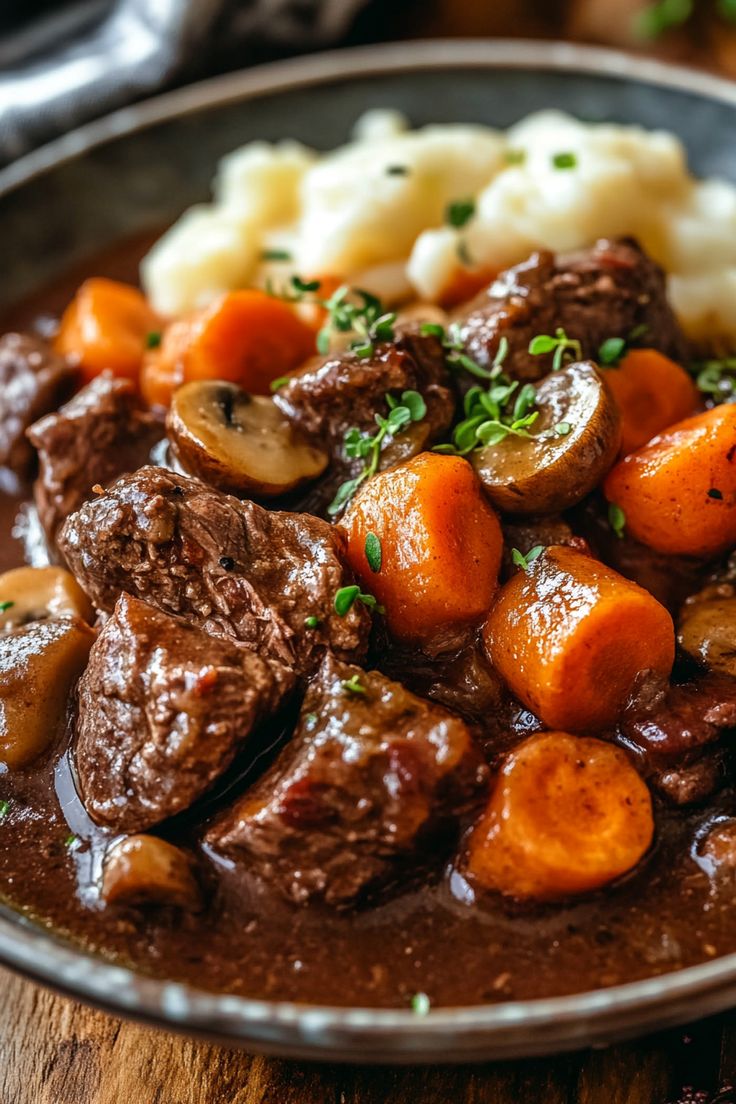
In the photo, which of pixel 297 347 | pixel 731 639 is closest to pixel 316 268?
pixel 297 347

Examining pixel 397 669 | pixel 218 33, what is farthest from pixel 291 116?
pixel 397 669

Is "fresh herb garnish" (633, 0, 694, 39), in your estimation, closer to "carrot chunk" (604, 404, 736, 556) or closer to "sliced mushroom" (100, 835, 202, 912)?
"carrot chunk" (604, 404, 736, 556)

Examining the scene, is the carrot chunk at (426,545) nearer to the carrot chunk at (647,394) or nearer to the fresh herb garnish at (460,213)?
the carrot chunk at (647,394)

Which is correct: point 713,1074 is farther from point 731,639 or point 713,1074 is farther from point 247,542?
point 247,542

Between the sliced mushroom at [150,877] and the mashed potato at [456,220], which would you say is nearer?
the sliced mushroom at [150,877]

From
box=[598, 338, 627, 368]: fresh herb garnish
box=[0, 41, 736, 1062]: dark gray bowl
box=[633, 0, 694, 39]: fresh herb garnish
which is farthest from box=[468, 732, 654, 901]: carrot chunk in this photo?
box=[633, 0, 694, 39]: fresh herb garnish

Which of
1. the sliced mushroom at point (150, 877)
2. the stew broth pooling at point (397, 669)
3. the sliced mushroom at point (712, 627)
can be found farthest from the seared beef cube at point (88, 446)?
the sliced mushroom at point (712, 627)

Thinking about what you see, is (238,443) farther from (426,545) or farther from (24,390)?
(24,390)
